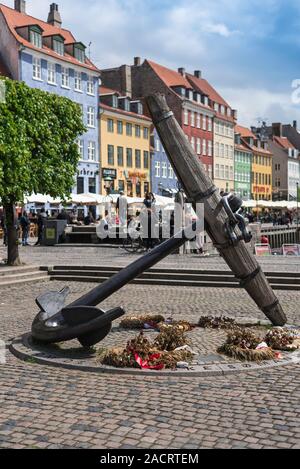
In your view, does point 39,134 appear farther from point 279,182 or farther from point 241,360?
point 279,182

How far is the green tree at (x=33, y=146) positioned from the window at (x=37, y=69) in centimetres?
2529

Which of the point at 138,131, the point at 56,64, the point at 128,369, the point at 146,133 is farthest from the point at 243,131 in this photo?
the point at 128,369

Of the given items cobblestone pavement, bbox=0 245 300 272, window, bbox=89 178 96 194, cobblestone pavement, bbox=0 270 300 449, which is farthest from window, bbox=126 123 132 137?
cobblestone pavement, bbox=0 270 300 449

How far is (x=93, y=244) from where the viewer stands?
26.1 m

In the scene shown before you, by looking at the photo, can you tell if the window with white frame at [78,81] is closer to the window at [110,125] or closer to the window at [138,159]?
the window at [110,125]

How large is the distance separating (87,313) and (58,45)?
43775 millimetres

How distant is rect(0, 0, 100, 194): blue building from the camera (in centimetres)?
4306

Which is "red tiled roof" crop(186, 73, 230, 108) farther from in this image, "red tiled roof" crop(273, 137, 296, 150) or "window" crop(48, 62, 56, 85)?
"window" crop(48, 62, 56, 85)

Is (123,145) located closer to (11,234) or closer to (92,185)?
(92,185)

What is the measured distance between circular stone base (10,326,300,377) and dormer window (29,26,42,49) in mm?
39288

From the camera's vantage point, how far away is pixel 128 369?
261 inches

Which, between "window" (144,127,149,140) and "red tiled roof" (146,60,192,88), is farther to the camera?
"red tiled roof" (146,60,192,88)

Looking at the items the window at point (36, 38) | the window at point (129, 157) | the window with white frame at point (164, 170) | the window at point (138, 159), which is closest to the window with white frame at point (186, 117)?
the window with white frame at point (164, 170)

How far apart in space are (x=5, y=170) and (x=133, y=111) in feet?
140
